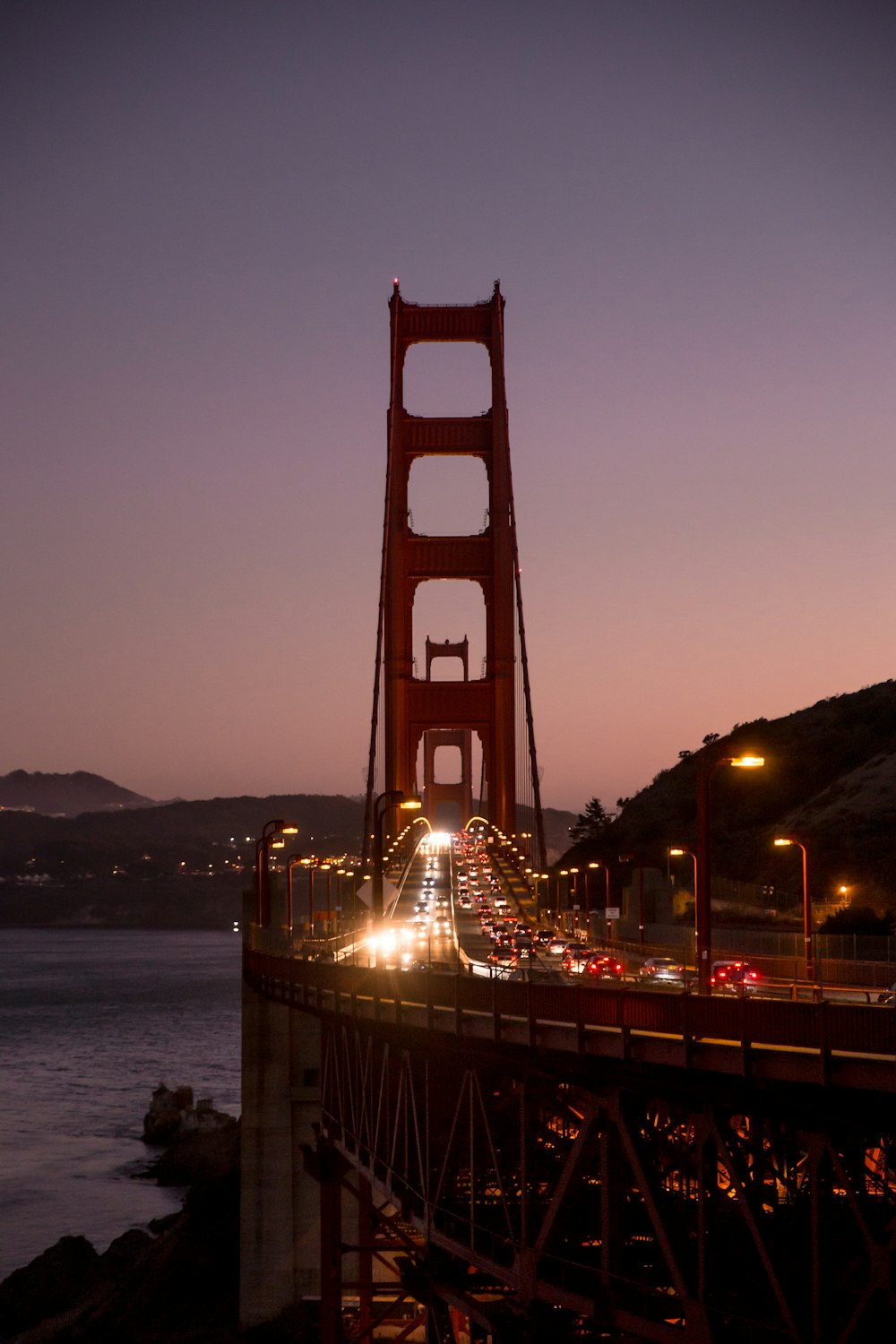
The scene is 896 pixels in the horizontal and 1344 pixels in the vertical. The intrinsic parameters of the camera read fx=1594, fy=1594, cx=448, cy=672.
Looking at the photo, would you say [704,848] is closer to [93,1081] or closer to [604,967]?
[604,967]

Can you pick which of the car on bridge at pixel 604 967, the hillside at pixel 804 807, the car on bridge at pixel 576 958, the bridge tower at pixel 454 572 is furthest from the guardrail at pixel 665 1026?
the bridge tower at pixel 454 572

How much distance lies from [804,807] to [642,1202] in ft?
269

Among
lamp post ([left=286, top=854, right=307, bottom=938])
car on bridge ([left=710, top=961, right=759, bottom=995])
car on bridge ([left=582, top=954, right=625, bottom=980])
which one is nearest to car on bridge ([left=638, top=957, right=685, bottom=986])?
car on bridge ([left=582, top=954, right=625, bottom=980])

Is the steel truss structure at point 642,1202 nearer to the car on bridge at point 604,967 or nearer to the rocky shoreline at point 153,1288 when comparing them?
the rocky shoreline at point 153,1288

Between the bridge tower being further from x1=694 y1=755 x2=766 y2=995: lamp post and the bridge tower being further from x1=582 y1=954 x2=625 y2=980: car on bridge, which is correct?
x1=694 y1=755 x2=766 y2=995: lamp post

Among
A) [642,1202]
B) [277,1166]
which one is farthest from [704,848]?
[277,1166]

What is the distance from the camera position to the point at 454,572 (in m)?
90.4

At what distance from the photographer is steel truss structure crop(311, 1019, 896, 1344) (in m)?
15.0

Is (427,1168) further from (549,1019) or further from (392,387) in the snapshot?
(392,387)

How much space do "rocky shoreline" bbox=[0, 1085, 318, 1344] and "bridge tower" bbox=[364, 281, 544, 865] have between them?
A: 1570 inches

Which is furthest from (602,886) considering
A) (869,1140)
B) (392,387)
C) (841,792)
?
(869,1140)

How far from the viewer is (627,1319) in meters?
16.7

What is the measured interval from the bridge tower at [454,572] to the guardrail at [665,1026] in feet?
199

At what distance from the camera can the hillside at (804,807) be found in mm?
78125
